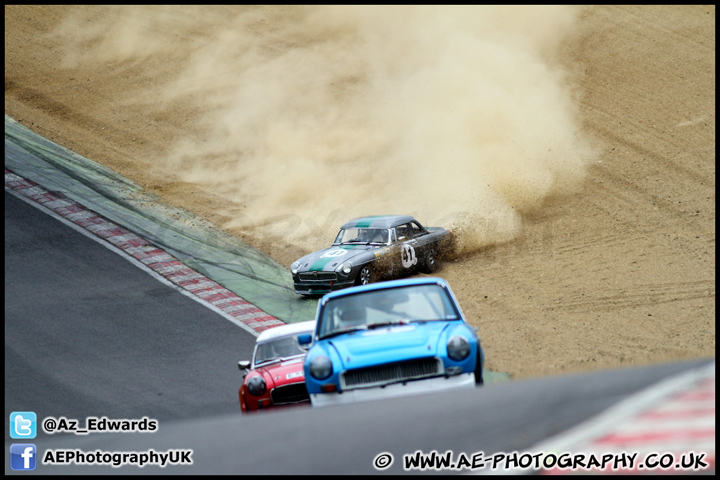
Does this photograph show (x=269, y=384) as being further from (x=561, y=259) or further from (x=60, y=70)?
(x=60, y=70)

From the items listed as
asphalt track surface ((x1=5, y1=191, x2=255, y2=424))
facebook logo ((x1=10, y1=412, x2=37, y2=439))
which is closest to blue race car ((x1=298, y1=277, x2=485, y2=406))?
asphalt track surface ((x1=5, y1=191, x2=255, y2=424))

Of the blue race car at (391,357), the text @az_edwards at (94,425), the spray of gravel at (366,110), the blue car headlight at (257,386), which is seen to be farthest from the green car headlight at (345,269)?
the blue race car at (391,357)

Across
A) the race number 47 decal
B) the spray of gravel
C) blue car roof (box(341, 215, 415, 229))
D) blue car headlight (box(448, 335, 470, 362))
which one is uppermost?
the spray of gravel

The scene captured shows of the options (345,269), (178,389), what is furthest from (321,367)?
(345,269)

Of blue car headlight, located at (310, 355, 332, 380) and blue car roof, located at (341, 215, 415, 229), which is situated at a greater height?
blue car roof, located at (341, 215, 415, 229)

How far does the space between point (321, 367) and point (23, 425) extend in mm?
4279

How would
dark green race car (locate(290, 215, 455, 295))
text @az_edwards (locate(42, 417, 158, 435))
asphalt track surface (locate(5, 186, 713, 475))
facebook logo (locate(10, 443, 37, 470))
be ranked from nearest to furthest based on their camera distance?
asphalt track surface (locate(5, 186, 713, 475)) → facebook logo (locate(10, 443, 37, 470)) → text @az_edwards (locate(42, 417, 158, 435)) → dark green race car (locate(290, 215, 455, 295))

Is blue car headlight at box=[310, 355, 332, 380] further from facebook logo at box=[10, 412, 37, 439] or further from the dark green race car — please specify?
the dark green race car

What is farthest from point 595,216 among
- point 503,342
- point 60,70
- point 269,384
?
point 60,70

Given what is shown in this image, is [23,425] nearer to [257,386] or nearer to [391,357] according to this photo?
[257,386]

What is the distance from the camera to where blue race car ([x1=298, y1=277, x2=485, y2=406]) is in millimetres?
5992

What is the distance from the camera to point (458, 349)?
6.07 meters

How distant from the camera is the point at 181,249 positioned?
16.3 m

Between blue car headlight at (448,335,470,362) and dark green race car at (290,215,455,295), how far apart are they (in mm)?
6886
